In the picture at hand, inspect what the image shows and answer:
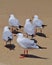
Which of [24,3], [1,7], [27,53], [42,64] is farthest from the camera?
[24,3]

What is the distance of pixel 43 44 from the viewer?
10656 millimetres

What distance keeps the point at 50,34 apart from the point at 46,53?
322 centimetres

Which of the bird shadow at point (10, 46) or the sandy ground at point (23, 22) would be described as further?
the bird shadow at point (10, 46)

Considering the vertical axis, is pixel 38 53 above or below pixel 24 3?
below

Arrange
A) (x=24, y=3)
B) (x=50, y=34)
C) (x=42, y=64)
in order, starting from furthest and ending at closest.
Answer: (x=24, y=3) → (x=50, y=34) → (x=42, y=64)

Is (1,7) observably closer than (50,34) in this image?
No

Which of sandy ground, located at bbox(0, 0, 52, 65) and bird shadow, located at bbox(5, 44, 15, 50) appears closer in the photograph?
sandy ground, located at bbox(0, 0, 52, 65)

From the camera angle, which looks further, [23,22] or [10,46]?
[23,22]

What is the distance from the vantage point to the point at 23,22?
15.2 m

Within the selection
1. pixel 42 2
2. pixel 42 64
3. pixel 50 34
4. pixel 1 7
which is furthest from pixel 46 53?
pixel 42 2

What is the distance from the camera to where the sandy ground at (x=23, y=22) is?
8852 mm

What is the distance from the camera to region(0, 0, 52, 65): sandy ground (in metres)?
8.85

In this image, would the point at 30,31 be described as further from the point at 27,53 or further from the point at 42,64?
the point at 42,64

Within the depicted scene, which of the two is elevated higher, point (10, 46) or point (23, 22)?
point (23, 22)
